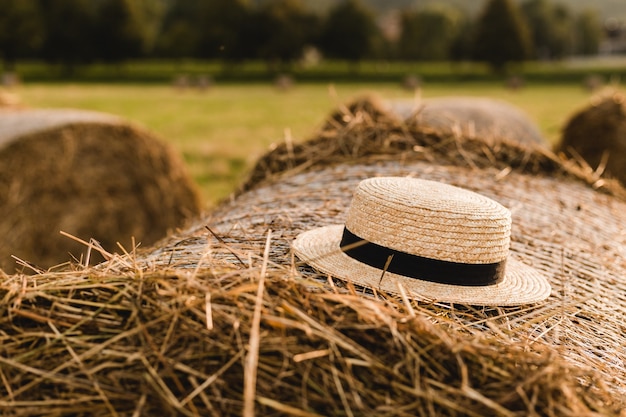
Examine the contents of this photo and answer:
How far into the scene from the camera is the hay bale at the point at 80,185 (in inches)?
286

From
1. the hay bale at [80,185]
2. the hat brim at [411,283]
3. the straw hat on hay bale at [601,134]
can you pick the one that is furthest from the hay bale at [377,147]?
the straw hat on hay bale at [601,134]

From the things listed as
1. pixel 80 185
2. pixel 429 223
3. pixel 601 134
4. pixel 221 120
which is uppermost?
pixel 429 223

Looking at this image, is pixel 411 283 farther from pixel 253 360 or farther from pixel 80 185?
pixel 80 185

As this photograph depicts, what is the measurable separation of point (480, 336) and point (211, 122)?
68.6 feet

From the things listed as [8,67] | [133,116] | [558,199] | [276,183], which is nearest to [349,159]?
[276,183]

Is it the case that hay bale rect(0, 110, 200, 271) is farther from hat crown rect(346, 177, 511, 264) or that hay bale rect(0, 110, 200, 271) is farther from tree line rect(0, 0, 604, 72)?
tree line rect(0, 0, 604, 72)

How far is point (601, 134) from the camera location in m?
10.1

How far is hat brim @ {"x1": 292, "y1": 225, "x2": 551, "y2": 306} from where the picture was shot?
2.62 meters

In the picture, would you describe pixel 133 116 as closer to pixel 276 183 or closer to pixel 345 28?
pixel 276 183

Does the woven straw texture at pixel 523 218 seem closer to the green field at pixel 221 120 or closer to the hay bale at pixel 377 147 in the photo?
the hay bale at pixel 377 147

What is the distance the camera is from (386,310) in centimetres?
210

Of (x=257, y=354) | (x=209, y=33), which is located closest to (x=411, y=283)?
(x=257, y=354)

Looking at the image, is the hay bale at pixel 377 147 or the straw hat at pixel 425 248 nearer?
the straw hat at pixel 425 248

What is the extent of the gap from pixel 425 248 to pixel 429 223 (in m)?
0.09
